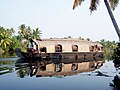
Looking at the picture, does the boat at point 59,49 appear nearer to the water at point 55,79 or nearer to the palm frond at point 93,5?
the water at point 55,79

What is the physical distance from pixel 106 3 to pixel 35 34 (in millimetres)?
51970

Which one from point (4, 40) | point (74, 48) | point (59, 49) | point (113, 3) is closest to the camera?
point (113, 3)

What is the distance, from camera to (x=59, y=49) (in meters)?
38.2

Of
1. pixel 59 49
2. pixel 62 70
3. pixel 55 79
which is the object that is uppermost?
pixel 59 49

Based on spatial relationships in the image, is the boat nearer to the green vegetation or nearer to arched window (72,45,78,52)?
arched window (72,45,78,52)

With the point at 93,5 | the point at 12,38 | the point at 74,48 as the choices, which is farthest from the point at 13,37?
the point at 93,5

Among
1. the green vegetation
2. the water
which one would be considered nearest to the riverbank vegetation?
the green vegetation

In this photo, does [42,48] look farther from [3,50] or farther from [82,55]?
[3,50]

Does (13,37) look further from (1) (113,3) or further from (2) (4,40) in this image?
(1) (113,3)

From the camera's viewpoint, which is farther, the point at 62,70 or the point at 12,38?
the point at 12,38

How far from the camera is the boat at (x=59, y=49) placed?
3564cm

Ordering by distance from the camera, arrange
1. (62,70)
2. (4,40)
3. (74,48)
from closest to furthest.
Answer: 1. (62,70)
2. (74,48)
3. (4,40)

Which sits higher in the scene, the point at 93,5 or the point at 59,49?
the point at 93,5

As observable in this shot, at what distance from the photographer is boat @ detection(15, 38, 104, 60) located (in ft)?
117
